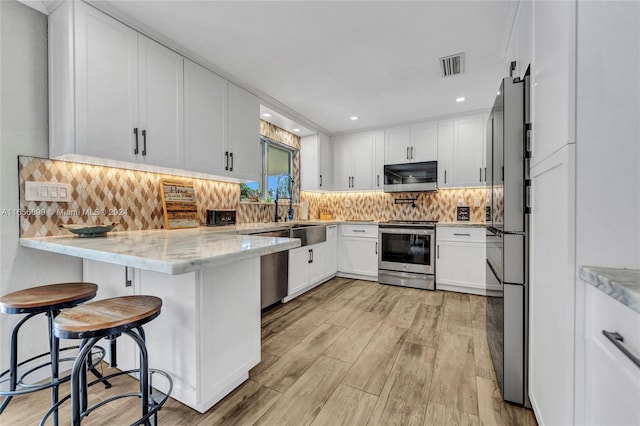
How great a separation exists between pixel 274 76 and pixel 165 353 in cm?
248

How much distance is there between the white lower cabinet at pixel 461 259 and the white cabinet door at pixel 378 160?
121 cm

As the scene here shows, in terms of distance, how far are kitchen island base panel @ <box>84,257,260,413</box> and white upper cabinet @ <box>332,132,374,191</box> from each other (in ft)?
10.3

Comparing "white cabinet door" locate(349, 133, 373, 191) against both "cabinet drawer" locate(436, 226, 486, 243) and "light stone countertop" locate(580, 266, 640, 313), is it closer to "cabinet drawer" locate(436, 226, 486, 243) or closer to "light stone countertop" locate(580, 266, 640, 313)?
"cabinet drawer" locate(436, 226, 486, 243)

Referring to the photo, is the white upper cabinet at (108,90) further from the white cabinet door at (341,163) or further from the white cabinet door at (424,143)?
the white cabinet door at (424,143)

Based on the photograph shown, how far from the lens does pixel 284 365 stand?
72.6 inches

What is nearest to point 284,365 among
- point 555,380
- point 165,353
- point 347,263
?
point 165,353

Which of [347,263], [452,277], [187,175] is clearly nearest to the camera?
[187,175]

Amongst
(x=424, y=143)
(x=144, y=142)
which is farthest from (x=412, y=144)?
(x=144, y=142)

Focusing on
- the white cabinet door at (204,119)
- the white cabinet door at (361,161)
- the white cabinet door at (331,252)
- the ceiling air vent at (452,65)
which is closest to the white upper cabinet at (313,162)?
the white cabinet door at (361,161)

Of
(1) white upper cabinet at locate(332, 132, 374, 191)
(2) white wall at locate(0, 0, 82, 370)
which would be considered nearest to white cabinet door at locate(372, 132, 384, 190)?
(1) white upper cabinet at locate(332, 132, 374, 191)

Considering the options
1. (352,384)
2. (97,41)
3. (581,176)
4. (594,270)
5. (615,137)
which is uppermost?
(97,41)

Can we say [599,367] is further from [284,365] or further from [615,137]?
[284,365]

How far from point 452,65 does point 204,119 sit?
2.32 metres

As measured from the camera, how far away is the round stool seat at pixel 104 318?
3.14 feet
